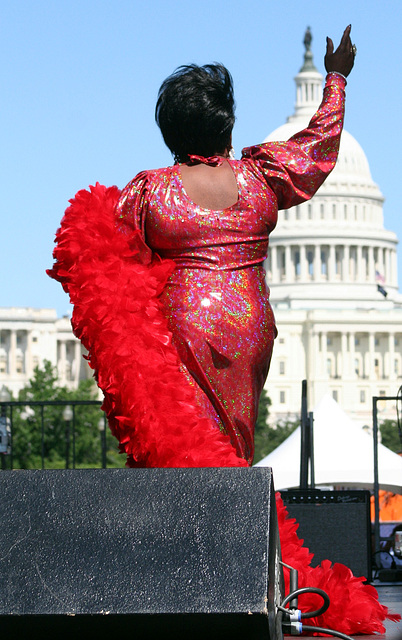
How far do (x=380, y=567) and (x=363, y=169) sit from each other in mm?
98627

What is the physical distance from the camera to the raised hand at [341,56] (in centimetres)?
335

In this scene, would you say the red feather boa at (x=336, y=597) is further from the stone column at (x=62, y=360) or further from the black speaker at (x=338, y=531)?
the stone column at (x=62, y=360)

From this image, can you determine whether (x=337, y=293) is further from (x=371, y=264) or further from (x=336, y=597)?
(x=336, y=597)

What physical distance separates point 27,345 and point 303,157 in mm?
98224

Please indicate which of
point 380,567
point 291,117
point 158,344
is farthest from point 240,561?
point 291,117

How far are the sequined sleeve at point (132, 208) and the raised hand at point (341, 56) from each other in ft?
1.72

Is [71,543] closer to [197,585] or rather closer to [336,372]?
[197,585]

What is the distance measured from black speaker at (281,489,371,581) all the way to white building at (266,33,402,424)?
93741mm

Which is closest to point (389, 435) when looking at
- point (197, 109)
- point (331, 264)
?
point (331, 264)

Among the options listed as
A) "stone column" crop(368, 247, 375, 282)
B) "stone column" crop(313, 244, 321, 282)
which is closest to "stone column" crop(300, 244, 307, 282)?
"stone column" crop(313, 244, 321, 282)

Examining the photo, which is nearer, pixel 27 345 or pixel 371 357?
pixel 27 345

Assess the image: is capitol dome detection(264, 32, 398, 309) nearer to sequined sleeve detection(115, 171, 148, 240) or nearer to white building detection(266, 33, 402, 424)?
white building detection(266, 33, 402, 424)

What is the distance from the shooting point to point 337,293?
102625mm

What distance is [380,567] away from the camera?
7.35 meters
